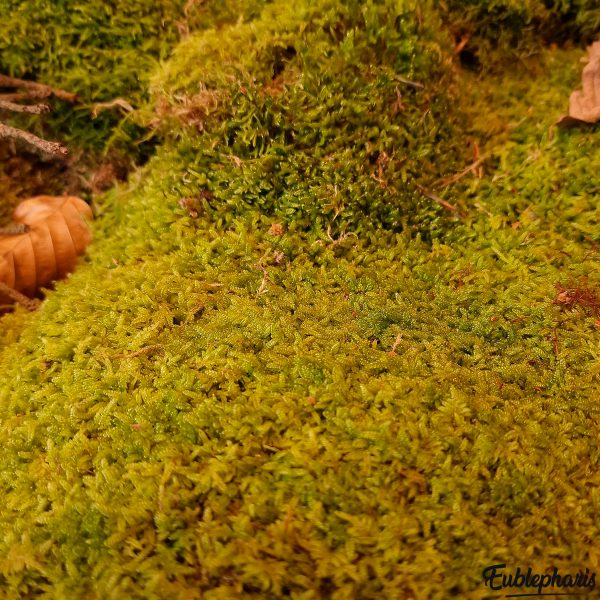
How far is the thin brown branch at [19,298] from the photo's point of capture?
2.27 metres

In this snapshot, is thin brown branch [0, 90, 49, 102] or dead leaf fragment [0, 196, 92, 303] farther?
thin brown branch [0, 90, 49, 102]

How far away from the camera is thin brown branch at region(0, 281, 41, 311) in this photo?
2273 millimetres

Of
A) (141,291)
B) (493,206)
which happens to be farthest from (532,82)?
(141,291)

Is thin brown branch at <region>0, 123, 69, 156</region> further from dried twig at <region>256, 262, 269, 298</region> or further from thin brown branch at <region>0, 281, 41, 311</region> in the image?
dried twig at <region>256, 262, 269, 298</region>

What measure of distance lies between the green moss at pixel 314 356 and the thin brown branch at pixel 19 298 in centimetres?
14

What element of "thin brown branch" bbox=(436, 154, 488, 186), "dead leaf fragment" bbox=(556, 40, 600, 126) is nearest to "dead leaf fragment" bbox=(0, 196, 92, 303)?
"thin brown branch" bbox=(436, 154, 488, 186)

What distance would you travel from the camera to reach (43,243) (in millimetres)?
2377

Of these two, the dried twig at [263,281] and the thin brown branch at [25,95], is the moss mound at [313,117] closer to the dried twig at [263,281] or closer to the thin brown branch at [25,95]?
the dried twig at [263,281]

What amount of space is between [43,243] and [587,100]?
268cm

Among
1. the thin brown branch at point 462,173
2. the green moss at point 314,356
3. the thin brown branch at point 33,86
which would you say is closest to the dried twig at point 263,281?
the green moss at point 314,356

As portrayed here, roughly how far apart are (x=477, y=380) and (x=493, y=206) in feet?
3.28

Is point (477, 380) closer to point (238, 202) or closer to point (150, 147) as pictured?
point (238, 202)

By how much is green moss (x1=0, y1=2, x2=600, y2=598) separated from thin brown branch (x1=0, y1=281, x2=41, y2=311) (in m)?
0.14

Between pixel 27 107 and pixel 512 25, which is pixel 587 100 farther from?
pixel 27 107
